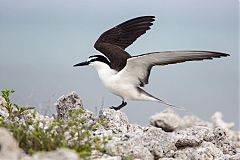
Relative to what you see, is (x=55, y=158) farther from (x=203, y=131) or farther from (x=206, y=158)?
(x=203, y=131)

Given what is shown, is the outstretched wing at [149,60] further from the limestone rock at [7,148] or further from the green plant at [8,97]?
the limestone rock at [7,148]

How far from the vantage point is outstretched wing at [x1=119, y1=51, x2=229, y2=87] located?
31.4ft

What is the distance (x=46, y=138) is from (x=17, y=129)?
0.37 meters

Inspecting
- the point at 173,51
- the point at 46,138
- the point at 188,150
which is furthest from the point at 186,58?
the point at 46,138

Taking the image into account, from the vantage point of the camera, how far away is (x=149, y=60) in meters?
10.1

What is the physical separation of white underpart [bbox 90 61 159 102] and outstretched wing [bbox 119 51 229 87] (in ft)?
0.29

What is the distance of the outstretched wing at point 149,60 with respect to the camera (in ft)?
31.4

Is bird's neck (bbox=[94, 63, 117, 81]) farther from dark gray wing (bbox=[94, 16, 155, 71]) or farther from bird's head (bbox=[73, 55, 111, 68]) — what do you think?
dark gray wing (bbox=[94, 16, 155, 71])

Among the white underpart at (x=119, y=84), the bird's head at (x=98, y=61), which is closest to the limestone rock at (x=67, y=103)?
the white underpart at (x=119, y=84)

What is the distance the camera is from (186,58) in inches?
387

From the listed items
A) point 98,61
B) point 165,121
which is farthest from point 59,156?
point 165,121

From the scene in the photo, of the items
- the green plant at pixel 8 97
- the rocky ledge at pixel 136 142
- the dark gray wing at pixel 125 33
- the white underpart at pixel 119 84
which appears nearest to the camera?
the rocky ledge at pixel 136 142

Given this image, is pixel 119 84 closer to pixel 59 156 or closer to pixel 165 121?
pixel 165 121

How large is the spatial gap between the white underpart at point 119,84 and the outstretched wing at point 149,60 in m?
0.09
